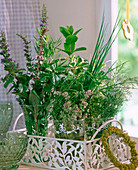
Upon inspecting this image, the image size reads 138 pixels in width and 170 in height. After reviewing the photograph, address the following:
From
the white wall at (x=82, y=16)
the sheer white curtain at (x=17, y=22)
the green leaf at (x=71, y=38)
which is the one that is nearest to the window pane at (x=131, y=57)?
the white wall at (x=82, y=16)

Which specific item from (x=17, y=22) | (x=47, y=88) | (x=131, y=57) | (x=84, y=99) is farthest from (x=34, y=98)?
(x=131, y=57)

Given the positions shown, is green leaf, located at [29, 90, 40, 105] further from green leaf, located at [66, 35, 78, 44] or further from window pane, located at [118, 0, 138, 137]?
window pane, located at [118, 0, 138, 137]

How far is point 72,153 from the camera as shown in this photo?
109cm

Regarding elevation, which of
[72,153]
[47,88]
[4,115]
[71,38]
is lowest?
[72,153]

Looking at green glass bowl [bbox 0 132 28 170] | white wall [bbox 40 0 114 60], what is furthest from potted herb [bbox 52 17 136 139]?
white wall [bbox 40 0 114 60]

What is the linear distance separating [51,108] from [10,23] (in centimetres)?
122

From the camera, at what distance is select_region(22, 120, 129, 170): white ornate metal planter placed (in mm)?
1034

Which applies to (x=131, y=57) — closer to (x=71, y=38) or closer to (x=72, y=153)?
(x=71, y=38)

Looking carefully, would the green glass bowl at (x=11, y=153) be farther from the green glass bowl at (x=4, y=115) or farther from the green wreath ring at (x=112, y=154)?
the green wreath ring at (x=112, y=154)

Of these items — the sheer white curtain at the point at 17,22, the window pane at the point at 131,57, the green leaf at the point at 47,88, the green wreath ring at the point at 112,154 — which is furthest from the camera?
the window pane at the point at 131,57

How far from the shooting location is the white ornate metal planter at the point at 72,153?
1034 mm

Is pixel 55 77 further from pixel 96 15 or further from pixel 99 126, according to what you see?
pixel 96 15

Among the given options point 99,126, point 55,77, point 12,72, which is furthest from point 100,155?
point 12,72

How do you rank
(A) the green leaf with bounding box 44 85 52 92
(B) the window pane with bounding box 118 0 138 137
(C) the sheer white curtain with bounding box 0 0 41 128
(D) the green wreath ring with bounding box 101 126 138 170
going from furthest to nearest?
1. (B) the window pane with bounding box 118 0 138 137
2. (C) the sheer white curtain with bounding box 0 0 41 128
3. (A) the green leaf with bounding box 44 85 52 92
4. (D) the green wreath ring with bounding box 101 126 138 170
